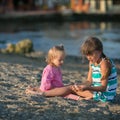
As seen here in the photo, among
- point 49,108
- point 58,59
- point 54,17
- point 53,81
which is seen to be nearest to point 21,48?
point 53,81

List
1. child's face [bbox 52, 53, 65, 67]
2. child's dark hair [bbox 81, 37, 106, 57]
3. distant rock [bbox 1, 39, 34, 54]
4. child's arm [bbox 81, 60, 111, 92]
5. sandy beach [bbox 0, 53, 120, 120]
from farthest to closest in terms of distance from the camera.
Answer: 1. distant rock [bbox 1, 39, 34, 54]
2. child's face [bbox 52, 53, 65, 67]
3. child's arm [bbox 81, 60, 111, 92]
4. child's dark hair [bbox 81, 37, 106, 57]
5. sandy beach [bbox 0, 53, 120, 120]

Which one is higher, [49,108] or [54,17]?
[54,17]

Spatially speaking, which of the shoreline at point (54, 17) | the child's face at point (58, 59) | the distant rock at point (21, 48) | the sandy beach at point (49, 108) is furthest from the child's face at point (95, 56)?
the shoreline at point (54, 17)

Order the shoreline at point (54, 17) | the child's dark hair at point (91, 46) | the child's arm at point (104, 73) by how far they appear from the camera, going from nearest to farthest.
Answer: the child's dark hair at point (91, 46) < the child's arm at point (104, 73) < the shoreline at point (54, 17)

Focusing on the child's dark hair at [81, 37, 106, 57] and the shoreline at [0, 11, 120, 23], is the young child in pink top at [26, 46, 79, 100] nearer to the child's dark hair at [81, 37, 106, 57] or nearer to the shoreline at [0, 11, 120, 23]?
the child's dark hair at [81, 37, 106, 57]

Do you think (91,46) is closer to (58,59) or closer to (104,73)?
(104,73)

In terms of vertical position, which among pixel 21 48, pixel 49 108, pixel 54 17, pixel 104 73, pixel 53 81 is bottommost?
pixel 49 108

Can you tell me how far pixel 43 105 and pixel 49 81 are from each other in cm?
72

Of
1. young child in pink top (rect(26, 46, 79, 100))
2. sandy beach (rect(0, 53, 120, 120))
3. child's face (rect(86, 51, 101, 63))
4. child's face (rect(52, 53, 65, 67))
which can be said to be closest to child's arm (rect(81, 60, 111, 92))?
child's face (rect(86, 51, 101, 63))

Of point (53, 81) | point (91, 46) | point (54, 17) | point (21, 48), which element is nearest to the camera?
point (91, 46)

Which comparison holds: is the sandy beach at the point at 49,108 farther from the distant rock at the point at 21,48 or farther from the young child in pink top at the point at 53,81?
the distant rock at the point at 21,48

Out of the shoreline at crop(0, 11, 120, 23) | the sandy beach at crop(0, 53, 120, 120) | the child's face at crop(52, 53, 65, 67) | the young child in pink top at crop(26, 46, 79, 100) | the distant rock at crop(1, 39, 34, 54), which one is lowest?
the sandy beach at crop(0, 53, 120, 120)

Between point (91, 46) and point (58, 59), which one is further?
point (58, 59)

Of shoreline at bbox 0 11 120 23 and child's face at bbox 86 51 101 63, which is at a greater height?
shoreline at bbox 0 11 120 23
